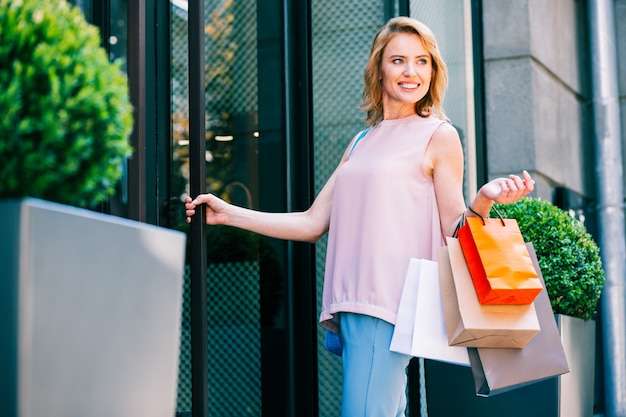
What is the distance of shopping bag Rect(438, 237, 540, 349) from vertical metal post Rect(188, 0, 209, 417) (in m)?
0.84

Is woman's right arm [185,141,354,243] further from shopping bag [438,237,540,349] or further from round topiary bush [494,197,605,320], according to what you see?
round topiary bush [494,197,605,320]

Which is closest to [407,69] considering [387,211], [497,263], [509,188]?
[387,211]

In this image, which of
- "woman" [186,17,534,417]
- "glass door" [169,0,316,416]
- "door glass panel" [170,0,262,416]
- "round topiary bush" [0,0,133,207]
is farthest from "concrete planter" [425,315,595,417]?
"round topiary bush" [0,0,133,207]

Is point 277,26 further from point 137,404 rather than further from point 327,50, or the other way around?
point 137,404

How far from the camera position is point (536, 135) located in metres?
6.27

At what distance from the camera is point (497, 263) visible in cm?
309

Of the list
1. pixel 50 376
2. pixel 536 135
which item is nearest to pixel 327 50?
pixel 536 135

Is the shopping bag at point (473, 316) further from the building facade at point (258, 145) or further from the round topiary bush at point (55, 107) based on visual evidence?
the round topiary bush at point (55, 107)

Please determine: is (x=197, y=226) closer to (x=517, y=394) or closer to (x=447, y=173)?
(x=447, y=173)

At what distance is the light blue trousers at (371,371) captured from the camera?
3.22 metres

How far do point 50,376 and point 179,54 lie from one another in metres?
2.51

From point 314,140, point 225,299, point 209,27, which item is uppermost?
point 209,27

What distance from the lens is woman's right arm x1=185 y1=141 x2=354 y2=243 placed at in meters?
3.55

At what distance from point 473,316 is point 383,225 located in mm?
463
